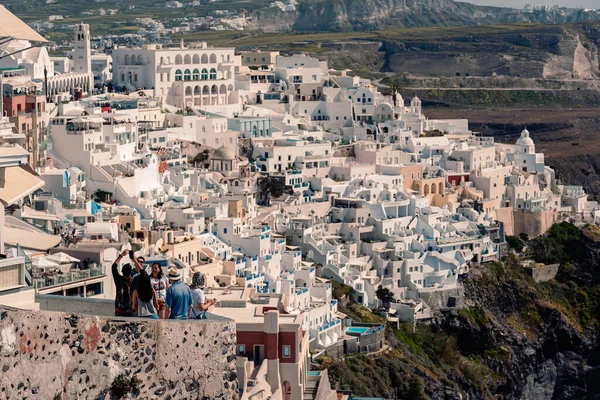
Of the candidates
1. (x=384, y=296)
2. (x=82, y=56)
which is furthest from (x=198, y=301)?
(x=82, y=56)

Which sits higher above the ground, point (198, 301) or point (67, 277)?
point (198, 301)

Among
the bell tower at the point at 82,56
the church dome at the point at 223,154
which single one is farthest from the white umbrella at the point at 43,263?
the bell tower at the point at 82,56

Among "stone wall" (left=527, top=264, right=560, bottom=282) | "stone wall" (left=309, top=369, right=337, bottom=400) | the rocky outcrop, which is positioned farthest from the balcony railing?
"stone wall" (left=527, top=264, right=560, bottom=282)

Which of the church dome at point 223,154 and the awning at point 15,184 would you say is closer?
the awning at point 15,184

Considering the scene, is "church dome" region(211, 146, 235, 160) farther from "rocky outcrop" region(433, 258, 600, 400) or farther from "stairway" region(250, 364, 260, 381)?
"stairway" region(250, 364, 260, 381)

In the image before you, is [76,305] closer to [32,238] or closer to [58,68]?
[32,238]

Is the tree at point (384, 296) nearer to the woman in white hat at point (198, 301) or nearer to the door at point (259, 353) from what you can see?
the door at point (259, 353)
